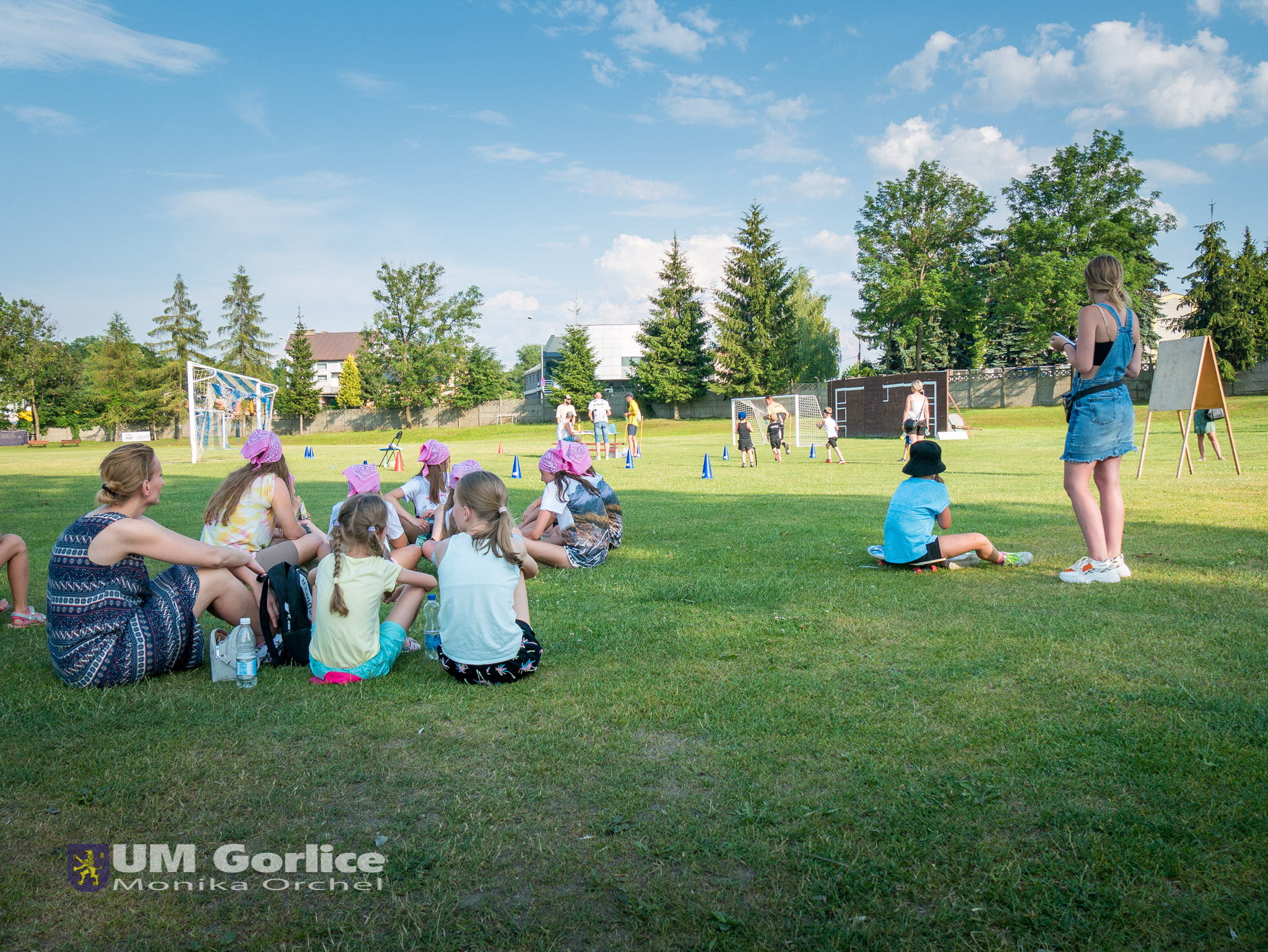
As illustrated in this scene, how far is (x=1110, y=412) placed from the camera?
563cm

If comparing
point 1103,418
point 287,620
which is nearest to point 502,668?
point 287,620

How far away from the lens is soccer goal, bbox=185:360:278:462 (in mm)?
26422

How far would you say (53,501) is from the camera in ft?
43.6

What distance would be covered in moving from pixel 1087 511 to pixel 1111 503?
0.54 ft

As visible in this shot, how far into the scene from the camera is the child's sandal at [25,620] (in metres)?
5.36

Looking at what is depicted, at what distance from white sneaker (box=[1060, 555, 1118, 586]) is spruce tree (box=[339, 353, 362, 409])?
2560 inches

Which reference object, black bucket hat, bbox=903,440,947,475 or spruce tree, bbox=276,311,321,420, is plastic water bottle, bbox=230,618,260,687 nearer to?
black bucket hat, bbox=903,440,947,475

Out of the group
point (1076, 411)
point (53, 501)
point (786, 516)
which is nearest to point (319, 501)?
point (53, 501)

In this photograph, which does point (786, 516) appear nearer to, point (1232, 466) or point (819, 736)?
point (819, 736)

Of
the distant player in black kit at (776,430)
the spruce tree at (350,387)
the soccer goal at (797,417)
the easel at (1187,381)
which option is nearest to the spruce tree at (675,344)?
the soccer goal at (797,417)

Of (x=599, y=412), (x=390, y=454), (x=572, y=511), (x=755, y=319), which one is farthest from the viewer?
(x=755, y=319)

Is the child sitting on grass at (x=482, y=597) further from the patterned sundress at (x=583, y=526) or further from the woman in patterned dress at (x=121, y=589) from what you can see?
the patterned sundress at (x=583, y=526)

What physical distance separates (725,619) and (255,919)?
3385 millimetres

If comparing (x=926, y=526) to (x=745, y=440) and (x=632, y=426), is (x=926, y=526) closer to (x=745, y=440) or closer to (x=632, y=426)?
(x=745, y=440)
